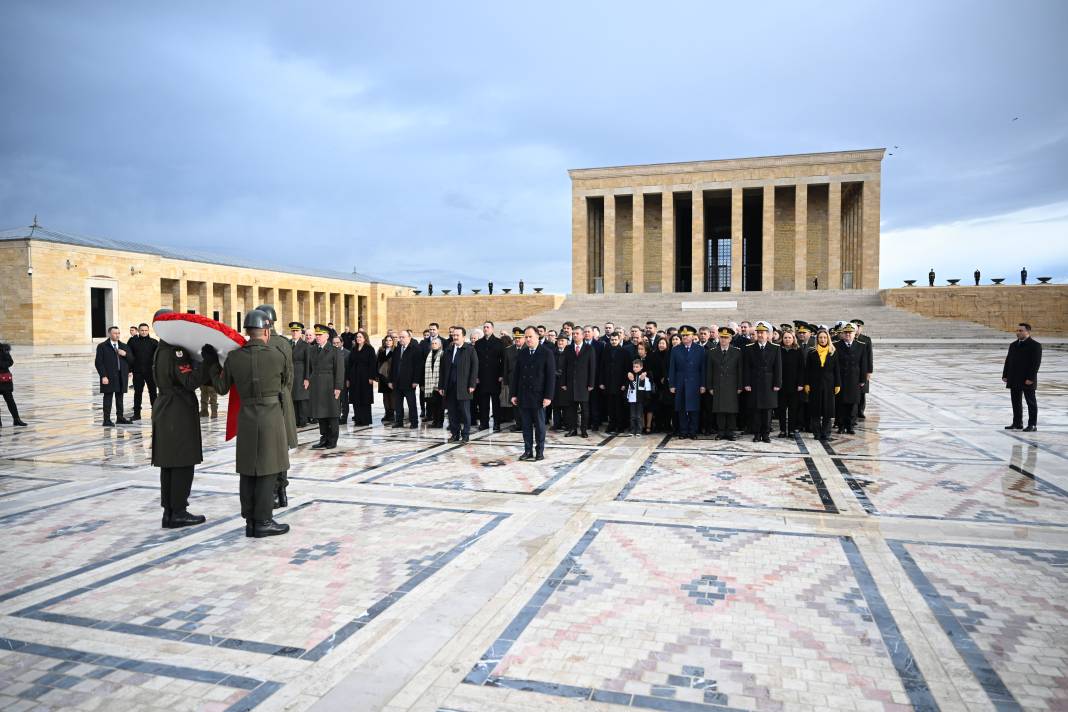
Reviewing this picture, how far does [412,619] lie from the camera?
12.6ft

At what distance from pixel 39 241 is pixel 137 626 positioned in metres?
36.2

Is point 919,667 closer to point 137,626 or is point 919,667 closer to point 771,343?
point 137,626

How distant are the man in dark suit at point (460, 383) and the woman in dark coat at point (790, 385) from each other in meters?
4.63

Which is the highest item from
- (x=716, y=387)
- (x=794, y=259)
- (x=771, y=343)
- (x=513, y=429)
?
(x=794, y=259)

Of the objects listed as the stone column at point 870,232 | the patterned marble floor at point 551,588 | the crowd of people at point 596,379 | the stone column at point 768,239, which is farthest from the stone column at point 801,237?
the patterned marble floor at point 551,588

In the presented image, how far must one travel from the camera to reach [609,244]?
139 ft

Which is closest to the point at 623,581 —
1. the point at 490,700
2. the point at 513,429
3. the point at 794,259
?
the point at 490,700

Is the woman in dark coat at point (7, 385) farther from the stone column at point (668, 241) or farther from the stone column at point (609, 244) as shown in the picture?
the stone column at point (668, 241)

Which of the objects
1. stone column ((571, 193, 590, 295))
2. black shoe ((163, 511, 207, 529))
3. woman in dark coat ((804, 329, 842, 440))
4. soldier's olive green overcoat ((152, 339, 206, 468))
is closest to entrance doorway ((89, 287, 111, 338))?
stone column ((571, 193, 590, 295))

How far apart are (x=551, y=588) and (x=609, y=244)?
3927cm

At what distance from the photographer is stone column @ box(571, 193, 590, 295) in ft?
140

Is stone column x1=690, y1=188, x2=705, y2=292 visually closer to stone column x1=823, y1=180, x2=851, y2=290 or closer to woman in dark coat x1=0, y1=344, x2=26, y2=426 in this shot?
stone column x1=823, y1=180, x2=851, y2=290

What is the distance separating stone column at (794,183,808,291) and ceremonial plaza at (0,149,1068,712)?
28.5 metres

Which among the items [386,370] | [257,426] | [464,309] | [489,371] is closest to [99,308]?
[464,309]
